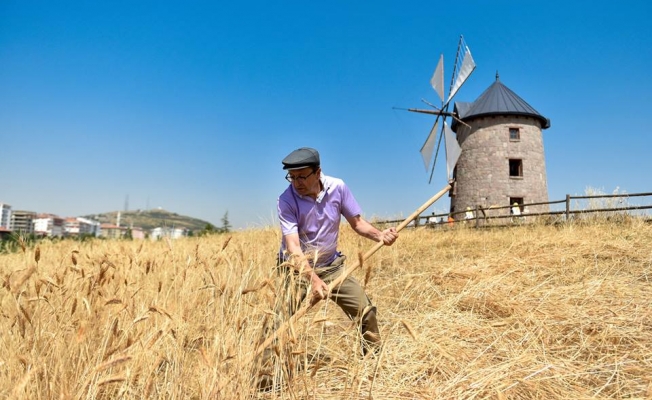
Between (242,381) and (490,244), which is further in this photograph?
(490,244)

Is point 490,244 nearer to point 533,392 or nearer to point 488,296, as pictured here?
point 488,296

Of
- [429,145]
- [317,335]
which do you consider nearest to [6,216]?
[429,145]

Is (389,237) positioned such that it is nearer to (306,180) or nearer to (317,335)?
(306,180)

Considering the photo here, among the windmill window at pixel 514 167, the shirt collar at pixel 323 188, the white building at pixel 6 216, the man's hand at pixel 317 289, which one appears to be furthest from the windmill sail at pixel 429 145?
the white building at pixel 6 216

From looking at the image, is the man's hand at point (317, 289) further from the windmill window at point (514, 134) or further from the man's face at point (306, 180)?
the windmill window at point (514, 134)

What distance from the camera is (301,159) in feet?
7.95

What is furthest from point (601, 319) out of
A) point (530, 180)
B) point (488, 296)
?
point (530, 180)

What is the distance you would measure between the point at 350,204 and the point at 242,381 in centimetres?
143

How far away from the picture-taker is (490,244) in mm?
7520

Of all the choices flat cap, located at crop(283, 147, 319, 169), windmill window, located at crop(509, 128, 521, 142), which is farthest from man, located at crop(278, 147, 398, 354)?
windmill window, located at crop(509, 128, 521, 142)

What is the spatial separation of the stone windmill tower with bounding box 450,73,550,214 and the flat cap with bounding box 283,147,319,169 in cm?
1985

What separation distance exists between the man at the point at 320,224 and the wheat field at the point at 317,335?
17cm

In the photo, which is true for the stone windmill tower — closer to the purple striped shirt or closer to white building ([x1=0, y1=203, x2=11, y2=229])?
the purple striped shirt

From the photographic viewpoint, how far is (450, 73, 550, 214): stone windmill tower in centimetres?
2083
